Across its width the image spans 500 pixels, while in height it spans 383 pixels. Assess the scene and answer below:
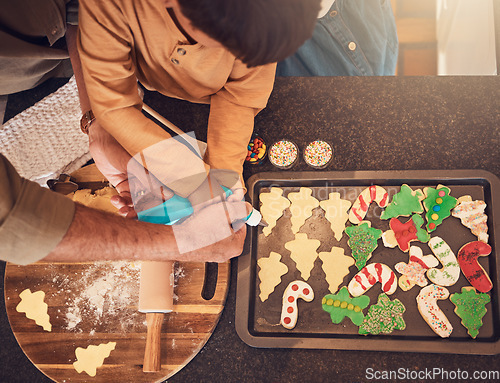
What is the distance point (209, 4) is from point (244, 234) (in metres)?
0.56

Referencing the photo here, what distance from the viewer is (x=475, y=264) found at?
0.97 meters

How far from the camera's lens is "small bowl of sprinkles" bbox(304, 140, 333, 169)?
108cm

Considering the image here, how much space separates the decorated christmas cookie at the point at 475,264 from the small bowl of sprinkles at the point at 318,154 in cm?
40

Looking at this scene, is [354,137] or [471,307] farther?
[354,137]

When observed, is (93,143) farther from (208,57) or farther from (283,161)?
(283,161)

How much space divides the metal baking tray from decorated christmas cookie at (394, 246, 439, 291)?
0.05 feet

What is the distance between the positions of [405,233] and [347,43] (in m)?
0.65

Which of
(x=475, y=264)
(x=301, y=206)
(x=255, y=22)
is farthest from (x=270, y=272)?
(x=255, y=22)

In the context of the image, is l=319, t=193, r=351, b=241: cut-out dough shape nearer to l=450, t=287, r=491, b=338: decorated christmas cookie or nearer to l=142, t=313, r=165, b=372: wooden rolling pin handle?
l=450, t=287, r=491, b=338: decorated christmas cookie

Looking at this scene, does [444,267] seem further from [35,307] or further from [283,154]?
[35,307]

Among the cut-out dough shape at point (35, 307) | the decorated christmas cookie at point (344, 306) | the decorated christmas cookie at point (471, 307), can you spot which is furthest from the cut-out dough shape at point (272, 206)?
the cut-out dough shape at point (35, 307)

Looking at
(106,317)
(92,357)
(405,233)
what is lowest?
(92,357)

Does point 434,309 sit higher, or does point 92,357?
point 434,309

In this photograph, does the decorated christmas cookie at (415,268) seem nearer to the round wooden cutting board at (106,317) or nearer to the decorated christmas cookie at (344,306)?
the decorated christmas cookie at (344,306)
